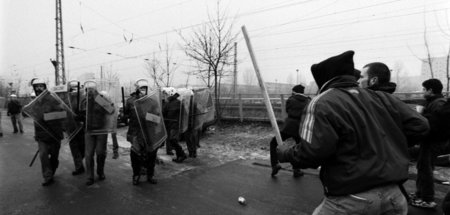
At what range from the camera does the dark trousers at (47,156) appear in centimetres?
552

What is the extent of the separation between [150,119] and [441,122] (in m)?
4.52

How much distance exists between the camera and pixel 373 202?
1699 mm

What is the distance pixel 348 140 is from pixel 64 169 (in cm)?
673

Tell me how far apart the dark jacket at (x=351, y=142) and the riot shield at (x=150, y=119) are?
4.22 m

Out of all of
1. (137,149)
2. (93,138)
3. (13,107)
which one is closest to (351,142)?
(137,149)

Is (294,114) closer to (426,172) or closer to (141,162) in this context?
(426,172)

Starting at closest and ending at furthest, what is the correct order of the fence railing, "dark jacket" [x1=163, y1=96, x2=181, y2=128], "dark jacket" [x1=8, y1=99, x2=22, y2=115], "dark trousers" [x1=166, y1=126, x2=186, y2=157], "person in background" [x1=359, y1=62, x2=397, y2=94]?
"person in background" [x1=359, y1=62, x2=397, y2=94], "dark trousers" [x1=166, y1=126, x2=186, y2=157], "dark jacket" [x1=163, y1=96, x2=181, y2=128], the fence railing, "dark jacket" [x1=8, y1=99, x2=22, y2=115]

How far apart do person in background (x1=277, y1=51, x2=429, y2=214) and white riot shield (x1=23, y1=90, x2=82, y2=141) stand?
524 centimetres

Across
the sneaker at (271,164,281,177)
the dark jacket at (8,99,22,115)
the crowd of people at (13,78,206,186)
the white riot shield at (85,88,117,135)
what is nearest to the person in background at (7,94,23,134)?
the dark jacket at (8,99,22,115)

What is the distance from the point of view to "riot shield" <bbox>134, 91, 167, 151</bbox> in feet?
18.4

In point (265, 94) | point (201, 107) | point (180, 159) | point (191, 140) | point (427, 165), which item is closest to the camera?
point (265, 94)

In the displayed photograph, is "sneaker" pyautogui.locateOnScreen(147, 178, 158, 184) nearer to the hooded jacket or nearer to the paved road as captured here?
the paved road

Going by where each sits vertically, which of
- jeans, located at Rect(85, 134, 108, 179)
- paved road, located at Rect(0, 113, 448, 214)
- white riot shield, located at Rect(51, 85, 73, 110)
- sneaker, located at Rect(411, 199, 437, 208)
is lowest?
paved road, located at Rect(0, 113, 448, 214)

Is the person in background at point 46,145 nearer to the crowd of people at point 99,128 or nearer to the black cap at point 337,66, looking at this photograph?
the crowd of people at point 99,128
